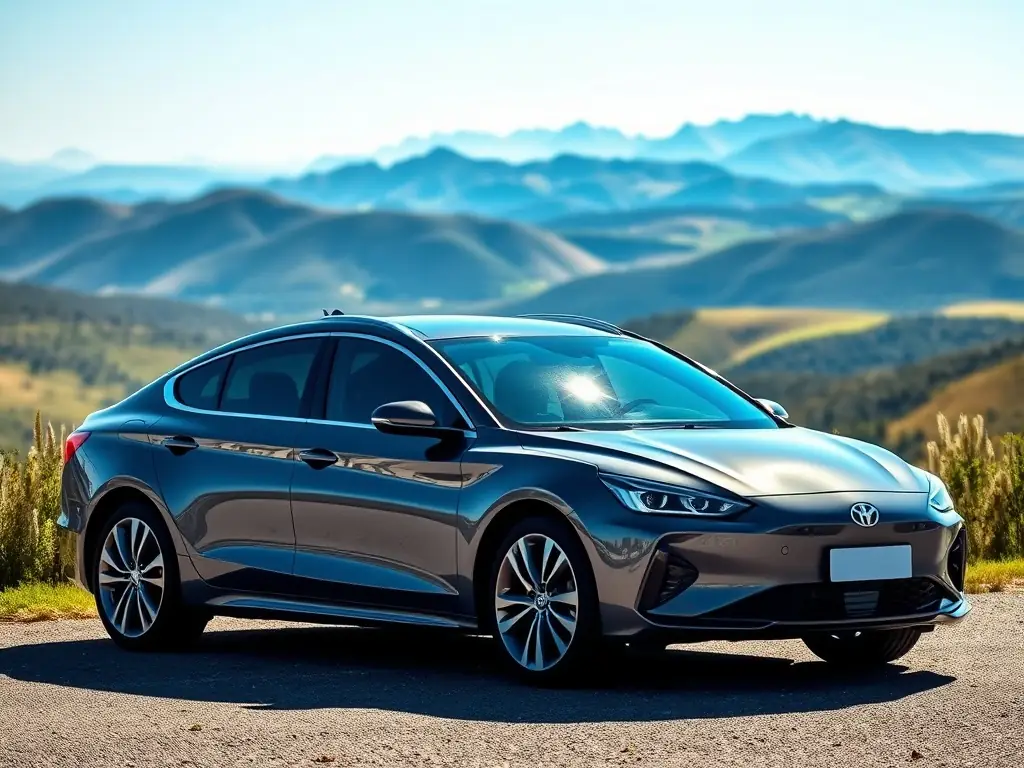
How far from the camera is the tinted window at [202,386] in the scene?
888 centimetres

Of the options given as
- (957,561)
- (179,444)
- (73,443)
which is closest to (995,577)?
(957,561)

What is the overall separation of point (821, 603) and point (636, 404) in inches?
61.5

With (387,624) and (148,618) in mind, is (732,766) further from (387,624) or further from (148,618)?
(148,618)

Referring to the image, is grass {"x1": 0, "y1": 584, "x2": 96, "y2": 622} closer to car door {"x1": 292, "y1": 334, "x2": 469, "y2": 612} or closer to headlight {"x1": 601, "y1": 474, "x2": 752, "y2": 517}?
car door {"x1": 292, "y1": 334, "x2": 469, "y2": 612}

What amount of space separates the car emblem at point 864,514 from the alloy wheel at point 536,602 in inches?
46.2

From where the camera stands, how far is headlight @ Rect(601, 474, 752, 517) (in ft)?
22.1

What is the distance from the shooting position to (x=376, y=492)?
765cm

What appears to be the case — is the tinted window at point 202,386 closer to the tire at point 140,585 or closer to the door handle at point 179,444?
the door handle at point 179,444

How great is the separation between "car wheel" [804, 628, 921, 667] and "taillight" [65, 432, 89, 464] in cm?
416

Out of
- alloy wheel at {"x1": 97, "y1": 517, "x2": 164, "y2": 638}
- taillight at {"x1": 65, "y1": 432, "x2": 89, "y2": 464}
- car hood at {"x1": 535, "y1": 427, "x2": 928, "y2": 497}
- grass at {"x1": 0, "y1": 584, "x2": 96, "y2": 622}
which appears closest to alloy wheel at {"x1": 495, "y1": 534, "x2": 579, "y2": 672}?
car hood at {"x1": 535, "y1": 427, "x2": 928, "y2": 497}

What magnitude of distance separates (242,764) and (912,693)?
109 inches

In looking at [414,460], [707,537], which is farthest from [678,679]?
[414,460]

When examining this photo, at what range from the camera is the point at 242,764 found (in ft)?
18.4

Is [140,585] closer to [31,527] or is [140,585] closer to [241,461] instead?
[241,461]
